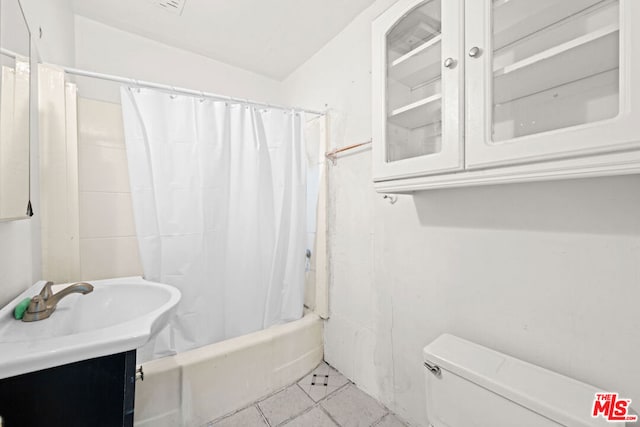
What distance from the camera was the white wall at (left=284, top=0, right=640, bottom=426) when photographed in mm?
782

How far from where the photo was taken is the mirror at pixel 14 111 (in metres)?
0.75

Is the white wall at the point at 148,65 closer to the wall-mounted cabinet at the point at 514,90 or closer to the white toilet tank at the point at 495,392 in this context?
the wall-mounted cabinet at the point at 514,90

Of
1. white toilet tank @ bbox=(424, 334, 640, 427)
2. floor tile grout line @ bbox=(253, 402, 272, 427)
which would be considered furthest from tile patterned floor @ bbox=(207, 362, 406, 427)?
white toilet tank @ bbox=(424, 334, 640, 427)

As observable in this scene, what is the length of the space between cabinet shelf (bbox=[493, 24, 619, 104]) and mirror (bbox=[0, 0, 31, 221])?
141cm

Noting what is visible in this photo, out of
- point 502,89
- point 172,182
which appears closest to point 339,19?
point 502,89

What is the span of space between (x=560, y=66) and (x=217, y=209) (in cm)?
151

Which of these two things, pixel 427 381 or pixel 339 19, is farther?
pixel 339 19

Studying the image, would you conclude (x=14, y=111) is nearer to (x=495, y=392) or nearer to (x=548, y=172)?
(x=548, y=172)

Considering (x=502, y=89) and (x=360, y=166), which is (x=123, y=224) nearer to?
(x=360, y=166)

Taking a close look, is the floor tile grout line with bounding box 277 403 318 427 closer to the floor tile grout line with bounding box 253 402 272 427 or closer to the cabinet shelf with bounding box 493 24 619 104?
the floor tile grout line with bounding box 253 402 272 427

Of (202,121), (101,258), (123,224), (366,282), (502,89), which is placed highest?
(202,121)

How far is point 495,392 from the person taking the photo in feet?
2.69

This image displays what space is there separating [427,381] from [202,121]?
1610mm

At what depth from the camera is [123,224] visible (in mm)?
1557
